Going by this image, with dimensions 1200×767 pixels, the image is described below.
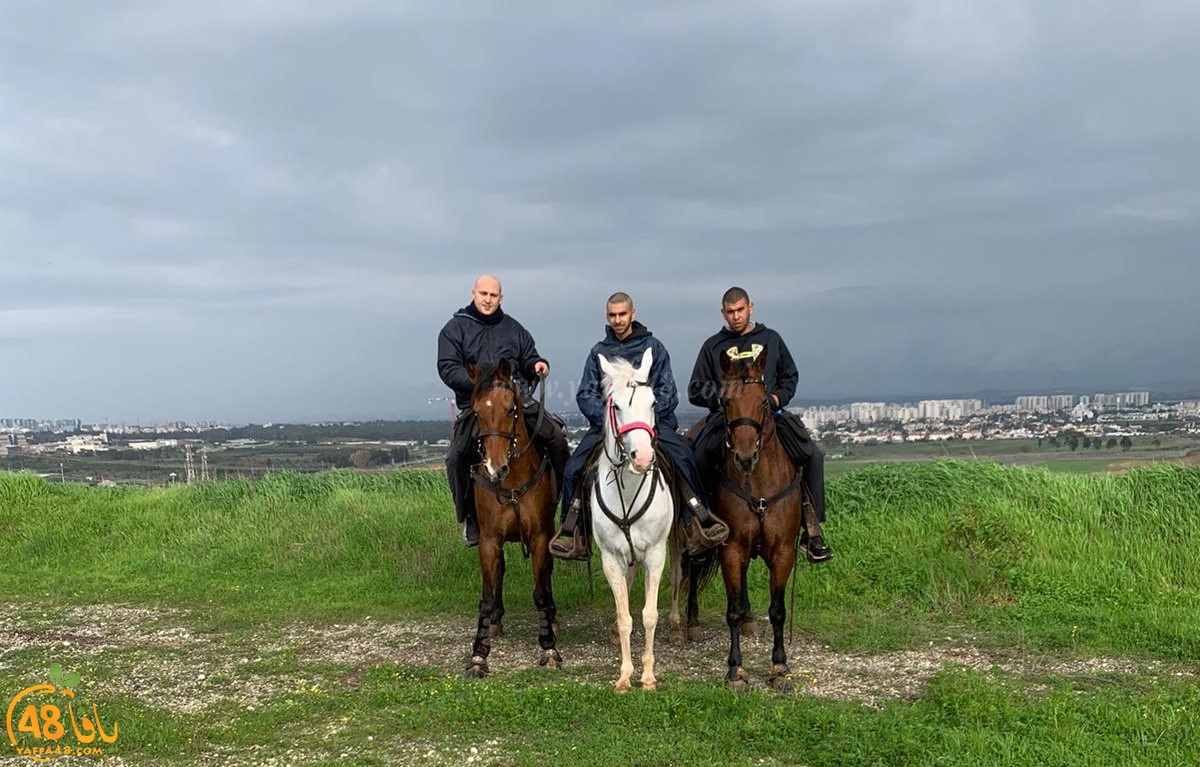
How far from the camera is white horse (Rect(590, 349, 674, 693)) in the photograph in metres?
5.91

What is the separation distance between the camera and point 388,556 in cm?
1092

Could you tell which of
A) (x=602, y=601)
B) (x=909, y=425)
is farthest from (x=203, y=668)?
(x=909, y=425)

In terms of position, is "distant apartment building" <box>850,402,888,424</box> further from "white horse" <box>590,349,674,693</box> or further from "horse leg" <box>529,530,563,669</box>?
"white horse" <box>590,349,674,693</box>

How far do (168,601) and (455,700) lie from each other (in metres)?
5.96

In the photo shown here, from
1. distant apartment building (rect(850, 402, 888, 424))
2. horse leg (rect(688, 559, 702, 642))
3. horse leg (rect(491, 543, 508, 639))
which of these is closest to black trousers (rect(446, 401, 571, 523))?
horse leg (rect(491, 543, 508, 639))

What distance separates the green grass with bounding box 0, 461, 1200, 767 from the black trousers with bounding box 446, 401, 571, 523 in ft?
5.26

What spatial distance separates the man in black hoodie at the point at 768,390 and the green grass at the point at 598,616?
174cm

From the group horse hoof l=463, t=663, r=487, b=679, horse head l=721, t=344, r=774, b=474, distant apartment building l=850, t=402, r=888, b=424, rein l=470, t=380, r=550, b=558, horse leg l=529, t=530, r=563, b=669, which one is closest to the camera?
horse head l=721, t=344, r=774, b=474

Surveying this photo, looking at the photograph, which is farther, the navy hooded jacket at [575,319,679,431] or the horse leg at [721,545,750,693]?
the navy hooded jacket at [575,319,679,431]

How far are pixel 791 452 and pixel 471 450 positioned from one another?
2.89 m

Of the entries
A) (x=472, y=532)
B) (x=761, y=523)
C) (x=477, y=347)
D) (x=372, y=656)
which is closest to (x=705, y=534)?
(x=761, y=523)

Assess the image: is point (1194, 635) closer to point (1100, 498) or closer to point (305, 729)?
point (1100, 498)

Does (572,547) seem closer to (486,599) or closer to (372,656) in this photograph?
(486,599)

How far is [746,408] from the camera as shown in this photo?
5836 millimetres
